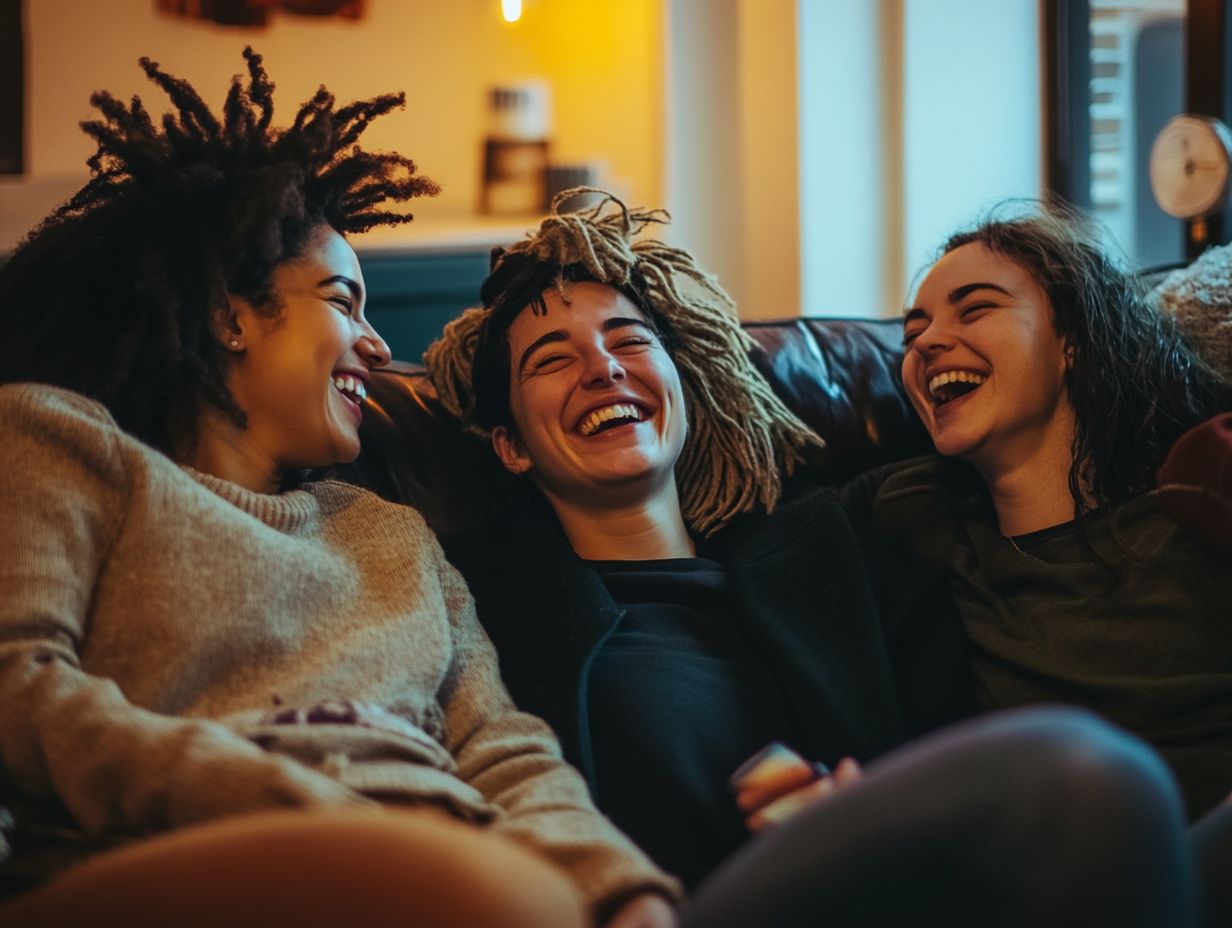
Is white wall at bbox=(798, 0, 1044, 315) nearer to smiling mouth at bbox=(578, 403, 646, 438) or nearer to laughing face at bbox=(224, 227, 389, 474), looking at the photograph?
smiling mouth at bbox=(578, 403, 646, 438)

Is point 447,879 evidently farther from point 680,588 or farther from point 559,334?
point 559,334

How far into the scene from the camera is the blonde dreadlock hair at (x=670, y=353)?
6.16ft

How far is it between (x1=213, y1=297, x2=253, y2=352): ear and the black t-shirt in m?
0.54

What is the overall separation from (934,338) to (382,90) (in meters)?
2.99

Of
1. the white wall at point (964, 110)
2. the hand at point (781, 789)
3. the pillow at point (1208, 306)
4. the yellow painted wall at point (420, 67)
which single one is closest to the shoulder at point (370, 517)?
the hand at point (781, 789)

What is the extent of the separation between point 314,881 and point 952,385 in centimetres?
122

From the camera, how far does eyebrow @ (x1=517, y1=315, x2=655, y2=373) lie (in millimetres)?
1827

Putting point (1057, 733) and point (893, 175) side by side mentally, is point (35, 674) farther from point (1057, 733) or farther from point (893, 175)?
point (893, 175)

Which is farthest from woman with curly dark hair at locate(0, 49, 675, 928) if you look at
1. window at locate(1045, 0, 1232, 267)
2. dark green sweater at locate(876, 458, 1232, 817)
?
window at locate(1045, 0, 1232, 267)

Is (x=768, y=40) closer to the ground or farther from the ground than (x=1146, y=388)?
farther from the ground

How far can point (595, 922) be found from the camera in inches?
48.7

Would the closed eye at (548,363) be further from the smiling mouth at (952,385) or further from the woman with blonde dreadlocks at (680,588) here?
the smiling mouth at (952,385)

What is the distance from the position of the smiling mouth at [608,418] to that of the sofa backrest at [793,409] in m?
0.18

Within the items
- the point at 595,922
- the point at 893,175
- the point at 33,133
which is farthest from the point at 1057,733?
the point at 33,133
